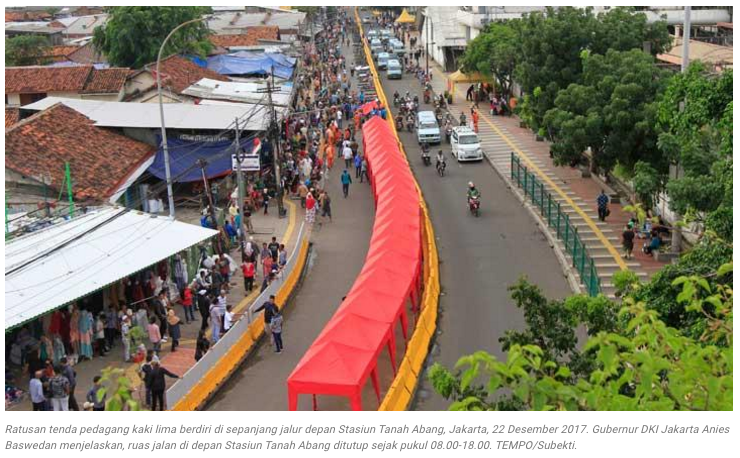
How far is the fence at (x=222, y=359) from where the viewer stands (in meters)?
17.0

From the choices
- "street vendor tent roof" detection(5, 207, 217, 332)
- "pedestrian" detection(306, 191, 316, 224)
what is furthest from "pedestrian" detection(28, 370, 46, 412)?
"pedestrian" detection(306, 191, 316, 224)

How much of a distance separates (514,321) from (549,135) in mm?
11393

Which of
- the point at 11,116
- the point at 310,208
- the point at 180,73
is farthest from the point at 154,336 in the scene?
the point at 180,73

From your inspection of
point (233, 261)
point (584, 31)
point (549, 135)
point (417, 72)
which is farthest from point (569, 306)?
point (417, 72)

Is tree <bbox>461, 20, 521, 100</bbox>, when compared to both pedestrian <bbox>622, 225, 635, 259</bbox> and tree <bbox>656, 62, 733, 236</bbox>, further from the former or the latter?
tree <bbox>656, 62, 733, 236</bbox>

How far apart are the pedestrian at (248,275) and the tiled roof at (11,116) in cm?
1424

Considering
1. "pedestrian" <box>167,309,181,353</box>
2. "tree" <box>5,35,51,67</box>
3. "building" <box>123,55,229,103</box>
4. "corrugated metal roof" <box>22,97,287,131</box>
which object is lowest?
"pedestrian" <box>167,309,181,353</box>

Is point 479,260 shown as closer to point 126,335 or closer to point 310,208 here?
point 310,208

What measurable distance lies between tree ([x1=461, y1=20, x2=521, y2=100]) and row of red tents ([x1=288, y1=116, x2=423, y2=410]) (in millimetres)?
18840

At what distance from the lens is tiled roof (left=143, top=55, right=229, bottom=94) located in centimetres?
3997

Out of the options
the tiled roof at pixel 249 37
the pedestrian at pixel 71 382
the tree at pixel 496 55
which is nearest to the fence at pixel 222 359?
the pedestrian at pixel 71 382

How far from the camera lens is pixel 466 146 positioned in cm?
3816

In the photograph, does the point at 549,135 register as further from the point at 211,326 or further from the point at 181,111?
the point at 211,326

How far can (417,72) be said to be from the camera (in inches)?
2569
